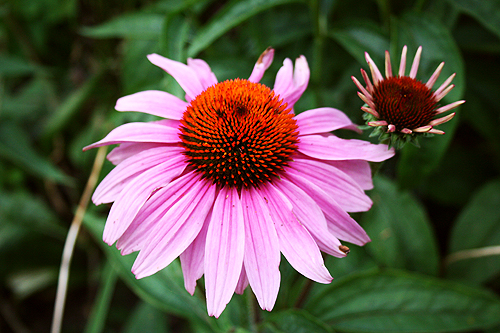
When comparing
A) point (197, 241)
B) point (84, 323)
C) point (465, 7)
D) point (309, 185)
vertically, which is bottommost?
point (84, 323)

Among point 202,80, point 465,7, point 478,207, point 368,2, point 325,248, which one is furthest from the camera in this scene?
point 368,2

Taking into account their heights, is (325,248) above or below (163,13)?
below

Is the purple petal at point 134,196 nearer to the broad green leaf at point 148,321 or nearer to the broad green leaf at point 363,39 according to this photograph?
the broad green leaf at point 363,39

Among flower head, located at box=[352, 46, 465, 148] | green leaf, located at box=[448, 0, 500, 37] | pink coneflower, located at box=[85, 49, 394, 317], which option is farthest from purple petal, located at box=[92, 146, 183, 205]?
green leaf, located at box=[448, 0, 500, 37]

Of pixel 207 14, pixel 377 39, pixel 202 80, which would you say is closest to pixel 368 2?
pixel 377 39

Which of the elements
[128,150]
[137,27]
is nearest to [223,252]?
[128,150]

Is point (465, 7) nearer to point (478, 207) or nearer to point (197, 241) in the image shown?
point (478, 207)

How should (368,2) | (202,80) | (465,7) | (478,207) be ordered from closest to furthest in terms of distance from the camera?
(202,80), (465,7), (478,207), (368,2)

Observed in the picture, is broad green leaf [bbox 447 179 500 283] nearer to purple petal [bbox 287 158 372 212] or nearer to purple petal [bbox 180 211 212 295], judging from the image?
purple petal [bbox 287 158 372 212]
